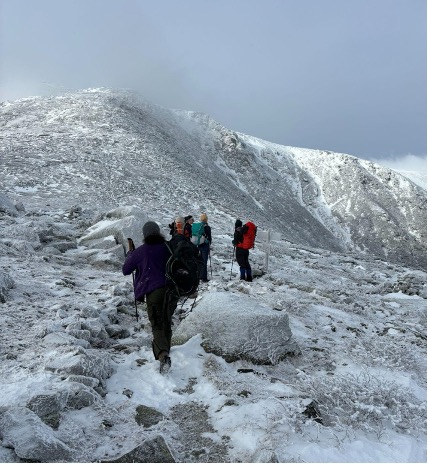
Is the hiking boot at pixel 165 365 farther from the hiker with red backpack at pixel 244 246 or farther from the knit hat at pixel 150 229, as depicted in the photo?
the hiker with red backpack at pixel 244 246

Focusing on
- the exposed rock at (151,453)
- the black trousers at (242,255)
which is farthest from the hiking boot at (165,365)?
the black trousers at (242,255)

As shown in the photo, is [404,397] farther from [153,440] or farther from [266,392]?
[153,440]

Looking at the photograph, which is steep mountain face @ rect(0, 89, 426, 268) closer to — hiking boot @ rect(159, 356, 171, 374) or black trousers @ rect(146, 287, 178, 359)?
black trousers @ rect(146, 287, 178, 359)

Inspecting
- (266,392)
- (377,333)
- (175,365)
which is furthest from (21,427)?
(377,333)

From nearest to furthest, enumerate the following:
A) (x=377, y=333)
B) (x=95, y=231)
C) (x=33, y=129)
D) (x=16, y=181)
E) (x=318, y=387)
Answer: (x=318, y=387) < (x=377, y=333) < (x=95, y=231) < (x=16, y=181) < (x=33, y=129)

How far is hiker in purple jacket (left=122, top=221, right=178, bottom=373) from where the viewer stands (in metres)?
6.36

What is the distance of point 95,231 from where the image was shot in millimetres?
16406

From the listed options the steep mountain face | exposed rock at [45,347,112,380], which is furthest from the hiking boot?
the steep mountain face

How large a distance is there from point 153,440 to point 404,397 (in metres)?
3.70

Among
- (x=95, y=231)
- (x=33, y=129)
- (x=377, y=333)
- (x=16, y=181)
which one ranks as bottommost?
(x=377, y=333)

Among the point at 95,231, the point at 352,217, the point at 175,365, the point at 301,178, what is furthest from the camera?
the point at 301,178

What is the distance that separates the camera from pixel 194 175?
165 feet

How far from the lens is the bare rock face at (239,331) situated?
22.2 feet

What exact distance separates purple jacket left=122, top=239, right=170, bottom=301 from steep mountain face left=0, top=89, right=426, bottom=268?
21.0 meters
